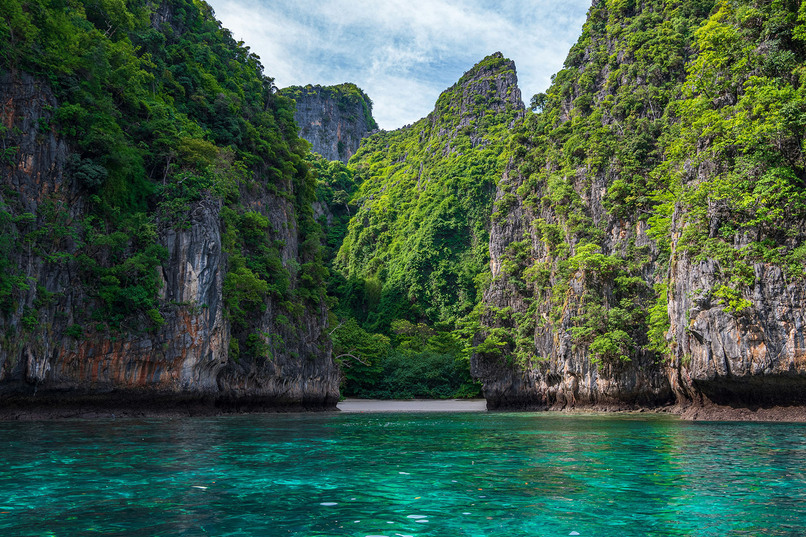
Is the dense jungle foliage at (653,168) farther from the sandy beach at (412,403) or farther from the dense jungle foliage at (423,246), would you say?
the dense jungle foliage at (423,246)

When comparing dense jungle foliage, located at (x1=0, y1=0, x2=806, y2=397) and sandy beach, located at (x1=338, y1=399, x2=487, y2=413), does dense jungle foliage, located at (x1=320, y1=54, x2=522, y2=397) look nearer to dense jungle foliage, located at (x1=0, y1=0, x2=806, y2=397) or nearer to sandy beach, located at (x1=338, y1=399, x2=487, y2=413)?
dense jungle foliage, located at (x1=0, y1=0, x2=806, y2=397)

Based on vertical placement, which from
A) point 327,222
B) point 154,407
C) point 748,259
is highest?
point 327,222

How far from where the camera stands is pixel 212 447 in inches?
494

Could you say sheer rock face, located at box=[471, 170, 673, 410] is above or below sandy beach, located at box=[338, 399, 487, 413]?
above

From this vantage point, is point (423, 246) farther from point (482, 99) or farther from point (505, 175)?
point (482, 99)

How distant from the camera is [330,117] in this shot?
415 ft

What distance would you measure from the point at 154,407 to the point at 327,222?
232 ft

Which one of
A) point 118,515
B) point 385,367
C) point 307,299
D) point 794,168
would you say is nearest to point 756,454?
point 118,515

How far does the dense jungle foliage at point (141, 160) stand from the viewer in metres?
23.5

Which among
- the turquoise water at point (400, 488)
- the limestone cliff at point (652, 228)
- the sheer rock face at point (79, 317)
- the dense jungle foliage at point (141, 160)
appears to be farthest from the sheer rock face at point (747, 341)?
the sheer rock face at point (79, 317)

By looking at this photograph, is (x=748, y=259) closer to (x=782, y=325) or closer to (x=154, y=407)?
(x=782, y=325)

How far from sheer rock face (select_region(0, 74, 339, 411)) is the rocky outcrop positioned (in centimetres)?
9832

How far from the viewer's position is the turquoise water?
5582 millimetres

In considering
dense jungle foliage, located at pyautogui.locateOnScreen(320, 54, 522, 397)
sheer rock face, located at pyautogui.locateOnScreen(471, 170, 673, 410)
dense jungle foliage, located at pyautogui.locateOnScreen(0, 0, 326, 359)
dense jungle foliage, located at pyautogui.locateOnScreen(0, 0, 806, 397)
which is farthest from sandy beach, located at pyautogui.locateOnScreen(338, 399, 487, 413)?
dense jungle foliage, located at pyautogui.locateOnScreen(0, 0, 326, 359)
